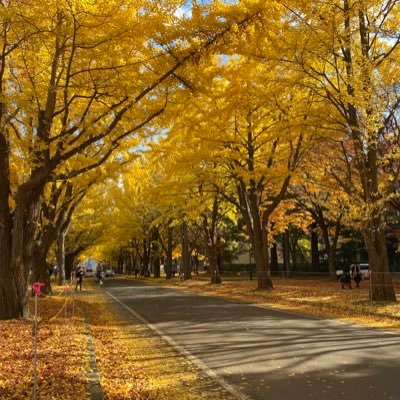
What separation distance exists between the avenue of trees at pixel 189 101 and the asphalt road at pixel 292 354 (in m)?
4.73

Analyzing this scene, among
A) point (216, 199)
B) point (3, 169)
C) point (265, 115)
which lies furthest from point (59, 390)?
point (216, 199)

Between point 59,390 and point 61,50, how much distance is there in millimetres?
6845

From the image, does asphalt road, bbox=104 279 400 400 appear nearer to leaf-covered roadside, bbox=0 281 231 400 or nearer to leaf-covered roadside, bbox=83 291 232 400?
leaf-covered roadside, bbox=83 291 232 400

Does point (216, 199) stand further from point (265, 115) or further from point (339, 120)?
point (339, 120)

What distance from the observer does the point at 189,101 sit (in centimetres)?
1148

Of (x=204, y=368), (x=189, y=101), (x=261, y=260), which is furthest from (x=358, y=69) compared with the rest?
(x=261, y=260)

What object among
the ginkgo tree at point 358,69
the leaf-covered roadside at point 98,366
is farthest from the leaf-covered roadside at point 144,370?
the ginkgo tree at point 358,69

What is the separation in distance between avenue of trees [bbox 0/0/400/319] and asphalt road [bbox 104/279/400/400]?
4728mm

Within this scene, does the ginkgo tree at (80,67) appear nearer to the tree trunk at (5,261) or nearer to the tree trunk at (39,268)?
the tree trunk at (5,261)

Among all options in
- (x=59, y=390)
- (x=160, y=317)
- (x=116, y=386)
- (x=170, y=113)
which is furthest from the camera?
(x=160, y=317)

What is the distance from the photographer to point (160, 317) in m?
14.0

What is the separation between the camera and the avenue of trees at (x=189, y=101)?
29.6 ft

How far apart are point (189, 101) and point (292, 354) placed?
6.36 meters

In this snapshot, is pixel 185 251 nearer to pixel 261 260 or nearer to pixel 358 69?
pixel 261 260
